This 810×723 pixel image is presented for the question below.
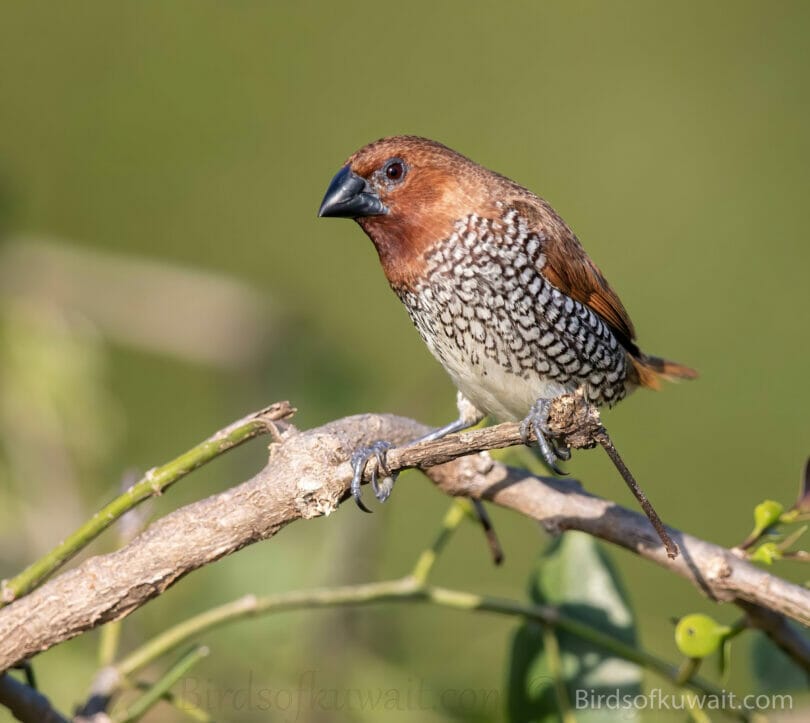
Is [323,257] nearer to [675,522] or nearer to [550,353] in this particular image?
[675,522]

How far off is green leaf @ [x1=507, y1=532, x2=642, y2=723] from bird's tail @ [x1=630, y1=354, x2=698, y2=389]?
0.71 m

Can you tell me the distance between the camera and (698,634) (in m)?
1.88

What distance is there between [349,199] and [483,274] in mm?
349

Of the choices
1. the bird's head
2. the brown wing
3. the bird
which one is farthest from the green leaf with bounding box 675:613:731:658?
the bird's head

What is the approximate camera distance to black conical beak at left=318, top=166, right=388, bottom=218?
2.57 m

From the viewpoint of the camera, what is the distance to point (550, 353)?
2.53 metres

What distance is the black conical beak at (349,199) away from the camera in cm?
257

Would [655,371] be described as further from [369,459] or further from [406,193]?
[369,459]

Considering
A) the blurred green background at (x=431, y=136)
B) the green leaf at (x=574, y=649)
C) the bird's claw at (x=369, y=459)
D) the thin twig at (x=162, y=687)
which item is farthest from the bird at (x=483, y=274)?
the blurred green background at (x=431, y=136)

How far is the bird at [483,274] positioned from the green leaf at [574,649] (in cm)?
38

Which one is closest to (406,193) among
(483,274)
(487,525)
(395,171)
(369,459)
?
(395,171)

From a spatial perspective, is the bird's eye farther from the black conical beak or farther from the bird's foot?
the bird's foot

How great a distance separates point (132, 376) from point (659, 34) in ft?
13.6

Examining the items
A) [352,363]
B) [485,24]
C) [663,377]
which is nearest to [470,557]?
[352,363]
